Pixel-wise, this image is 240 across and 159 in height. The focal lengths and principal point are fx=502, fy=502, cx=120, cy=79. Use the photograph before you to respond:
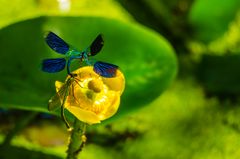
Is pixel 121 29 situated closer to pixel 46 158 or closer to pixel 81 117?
pixel 46 158

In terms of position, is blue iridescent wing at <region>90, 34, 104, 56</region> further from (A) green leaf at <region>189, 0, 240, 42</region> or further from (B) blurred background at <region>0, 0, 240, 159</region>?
(A) green leaf at <region>189, 0, 240, 42</region>

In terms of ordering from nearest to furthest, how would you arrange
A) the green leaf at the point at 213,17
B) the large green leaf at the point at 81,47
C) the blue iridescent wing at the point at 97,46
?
the blue iridescent wing at the point at 97,46 → the large green leaf at the point at 81,47 → the green leaf at the point at 213,17

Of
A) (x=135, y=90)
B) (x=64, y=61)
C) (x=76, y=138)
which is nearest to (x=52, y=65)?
(x=64, y=61)

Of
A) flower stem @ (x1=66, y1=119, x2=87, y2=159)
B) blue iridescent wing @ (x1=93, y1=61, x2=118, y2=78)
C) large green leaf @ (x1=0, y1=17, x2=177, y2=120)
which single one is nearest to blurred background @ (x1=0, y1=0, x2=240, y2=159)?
large green leaf @ (x1=0, y1=17, x2=177, y2=120)

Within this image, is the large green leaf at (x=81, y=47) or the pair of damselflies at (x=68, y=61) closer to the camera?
the pair of damselflies at (x=68, y=61)

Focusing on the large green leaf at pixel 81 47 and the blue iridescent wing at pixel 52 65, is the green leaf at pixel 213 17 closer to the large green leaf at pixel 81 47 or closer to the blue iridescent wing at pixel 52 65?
the large green leaf at pixel 81 47

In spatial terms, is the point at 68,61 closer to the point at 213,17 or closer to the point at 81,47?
the point at 81,47

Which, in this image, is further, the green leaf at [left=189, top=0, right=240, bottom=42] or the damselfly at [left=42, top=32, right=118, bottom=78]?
the green leaf at [left=189, top=0, right=240, bottom=42]

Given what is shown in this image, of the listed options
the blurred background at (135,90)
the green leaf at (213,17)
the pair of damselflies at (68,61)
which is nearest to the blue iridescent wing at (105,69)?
the pair of damselflies at (68,61)

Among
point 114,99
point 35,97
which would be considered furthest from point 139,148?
point 114,99
